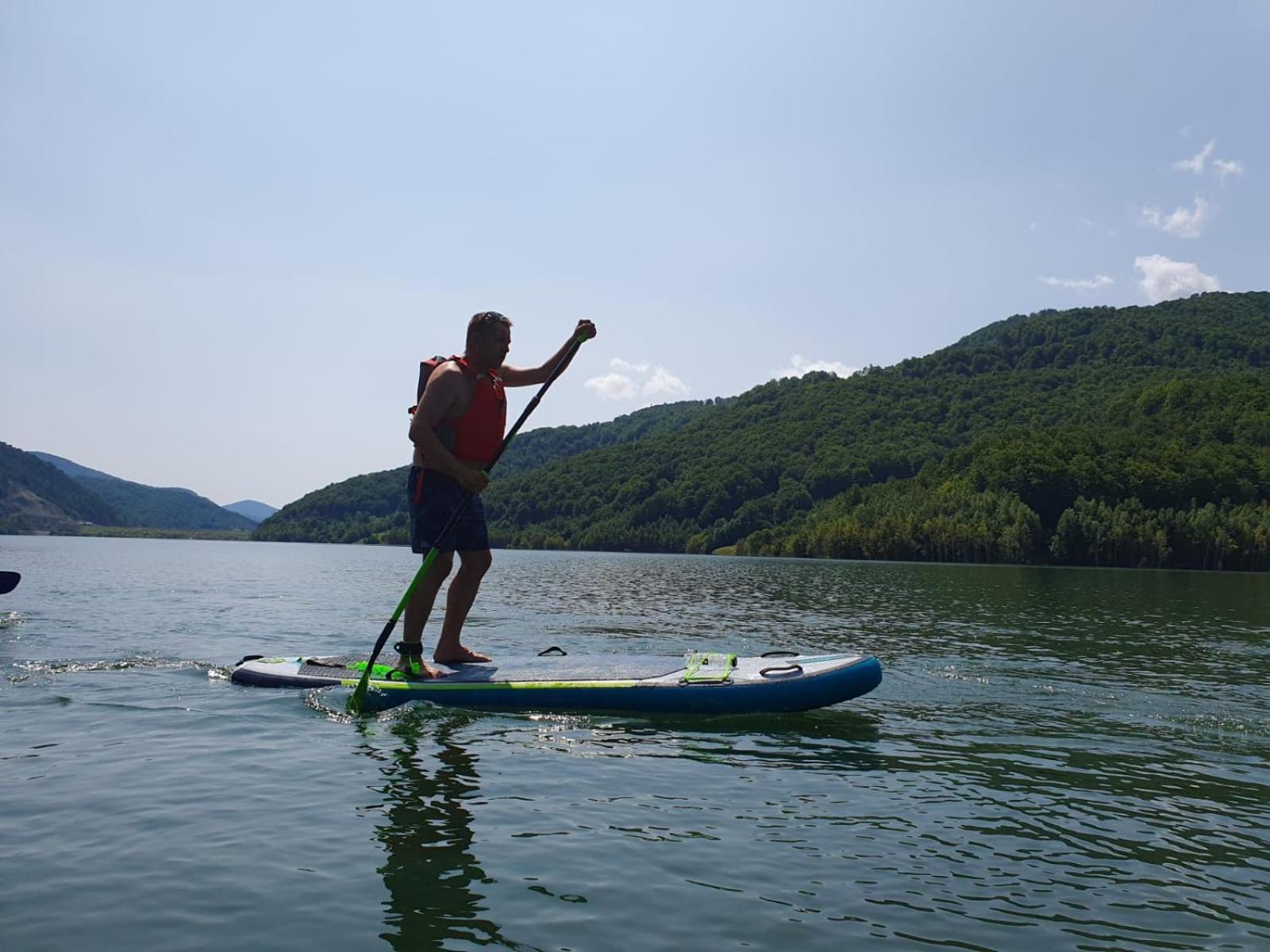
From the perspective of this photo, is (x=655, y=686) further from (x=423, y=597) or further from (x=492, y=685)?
(x=423, y=597)

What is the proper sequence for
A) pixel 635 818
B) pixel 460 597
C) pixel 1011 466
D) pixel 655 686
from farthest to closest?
pixel 1011 466 → pixel 460 597 → pixel 655 686 → pixel 635 818

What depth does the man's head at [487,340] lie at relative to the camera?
9.80m

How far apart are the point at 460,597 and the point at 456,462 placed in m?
1.61

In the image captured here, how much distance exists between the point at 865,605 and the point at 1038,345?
7379 inches

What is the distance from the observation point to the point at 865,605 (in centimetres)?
2859

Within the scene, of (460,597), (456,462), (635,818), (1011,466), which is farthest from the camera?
(1011,466)

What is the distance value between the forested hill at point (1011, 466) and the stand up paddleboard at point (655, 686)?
8880 cm


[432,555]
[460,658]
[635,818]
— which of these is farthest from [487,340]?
[635,818]

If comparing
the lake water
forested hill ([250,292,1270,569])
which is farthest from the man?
forested hill ([250,292,1270,569])

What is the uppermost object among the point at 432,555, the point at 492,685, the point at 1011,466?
the point at 1011,466

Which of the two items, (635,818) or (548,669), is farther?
(548,669)

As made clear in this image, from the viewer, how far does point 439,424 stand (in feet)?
31.3

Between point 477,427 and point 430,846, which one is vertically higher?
point 477,427

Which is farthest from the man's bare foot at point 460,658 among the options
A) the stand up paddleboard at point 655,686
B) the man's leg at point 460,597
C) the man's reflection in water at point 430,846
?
the man's reflection in water at point 430,846
